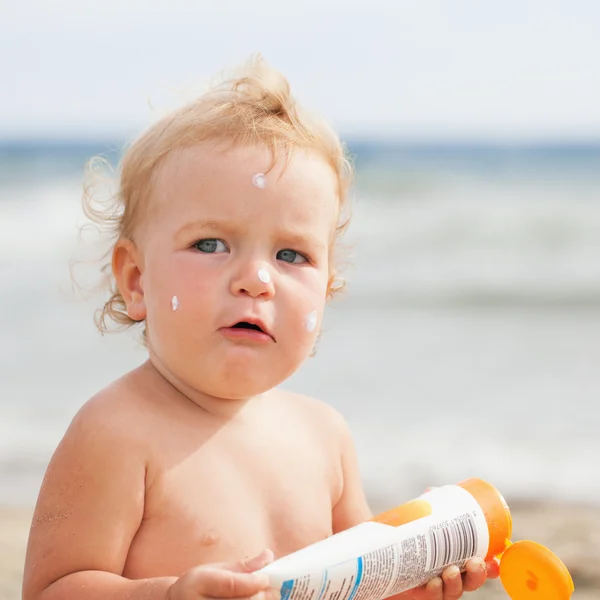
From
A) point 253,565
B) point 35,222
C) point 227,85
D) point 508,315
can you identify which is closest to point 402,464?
point 227,85

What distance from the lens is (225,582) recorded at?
160 cm

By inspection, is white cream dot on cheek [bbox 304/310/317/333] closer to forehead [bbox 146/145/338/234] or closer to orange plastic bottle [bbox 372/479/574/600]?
forehead [bbox 146/145/338/234]

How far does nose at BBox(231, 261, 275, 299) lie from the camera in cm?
197

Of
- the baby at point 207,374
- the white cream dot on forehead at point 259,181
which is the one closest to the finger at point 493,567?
the baby at point 207,374

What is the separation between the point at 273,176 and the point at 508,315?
662 centimetres

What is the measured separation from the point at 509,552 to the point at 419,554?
26 cm

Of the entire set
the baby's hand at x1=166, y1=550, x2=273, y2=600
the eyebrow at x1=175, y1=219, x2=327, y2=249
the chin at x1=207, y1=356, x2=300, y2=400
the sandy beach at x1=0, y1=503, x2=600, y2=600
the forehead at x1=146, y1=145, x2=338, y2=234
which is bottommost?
the sandy beach at x1=0, y1=503, x2=600, y2=600

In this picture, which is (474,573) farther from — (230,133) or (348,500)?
(230,133)

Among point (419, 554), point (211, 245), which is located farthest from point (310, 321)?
point (419, 554)

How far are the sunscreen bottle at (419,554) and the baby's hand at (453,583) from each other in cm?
1

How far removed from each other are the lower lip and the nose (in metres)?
0.07

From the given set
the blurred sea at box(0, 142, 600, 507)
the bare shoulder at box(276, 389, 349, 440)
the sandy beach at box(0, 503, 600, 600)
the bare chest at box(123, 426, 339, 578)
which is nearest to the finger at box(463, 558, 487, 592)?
the bare chest at box(123, 426, 339, 578)

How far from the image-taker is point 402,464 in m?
4.83

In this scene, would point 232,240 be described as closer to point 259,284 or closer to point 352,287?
point 259,284
